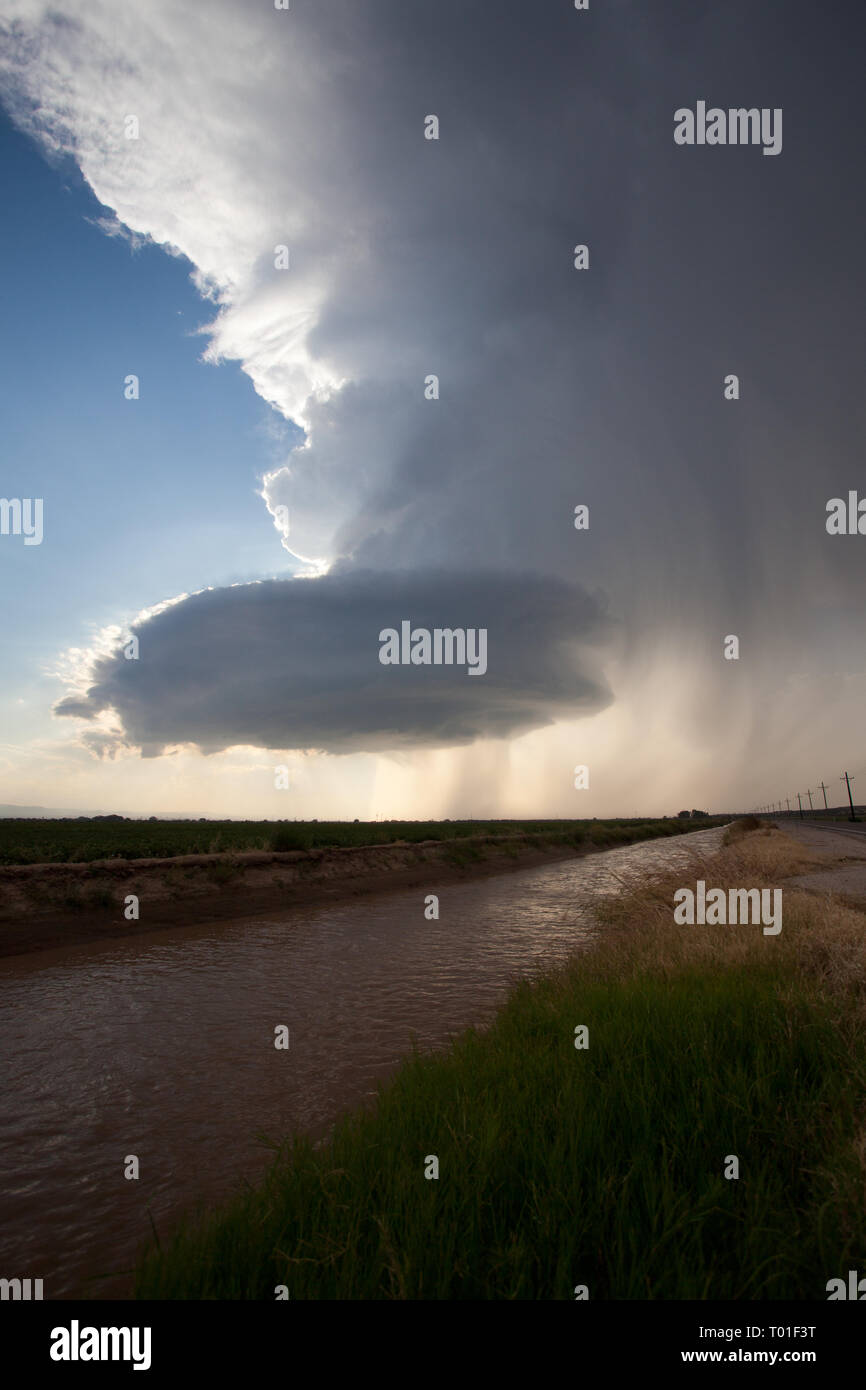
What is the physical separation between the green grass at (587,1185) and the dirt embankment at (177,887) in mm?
14854

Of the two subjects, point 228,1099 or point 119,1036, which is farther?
point 119,1036

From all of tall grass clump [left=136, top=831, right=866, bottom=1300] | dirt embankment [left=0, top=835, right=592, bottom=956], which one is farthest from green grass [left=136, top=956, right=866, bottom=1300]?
dirt embankment [left=0, top=835, right=592, bottom=956]

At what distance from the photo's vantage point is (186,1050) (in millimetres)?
9000

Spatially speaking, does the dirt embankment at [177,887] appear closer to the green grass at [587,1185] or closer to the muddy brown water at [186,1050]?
the muddy brown water at [186,1050]

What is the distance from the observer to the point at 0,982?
12.9 m

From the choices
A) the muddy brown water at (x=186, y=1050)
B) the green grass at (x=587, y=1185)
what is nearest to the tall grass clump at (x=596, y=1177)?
the green grass at (x=587, y=1185)

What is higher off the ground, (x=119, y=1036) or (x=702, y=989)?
(x=702, y=989)

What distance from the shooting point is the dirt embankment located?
16359mm

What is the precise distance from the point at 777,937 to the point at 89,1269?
29.8 ft

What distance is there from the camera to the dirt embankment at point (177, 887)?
16.4 metres

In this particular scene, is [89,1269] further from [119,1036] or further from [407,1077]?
[119,1036]
